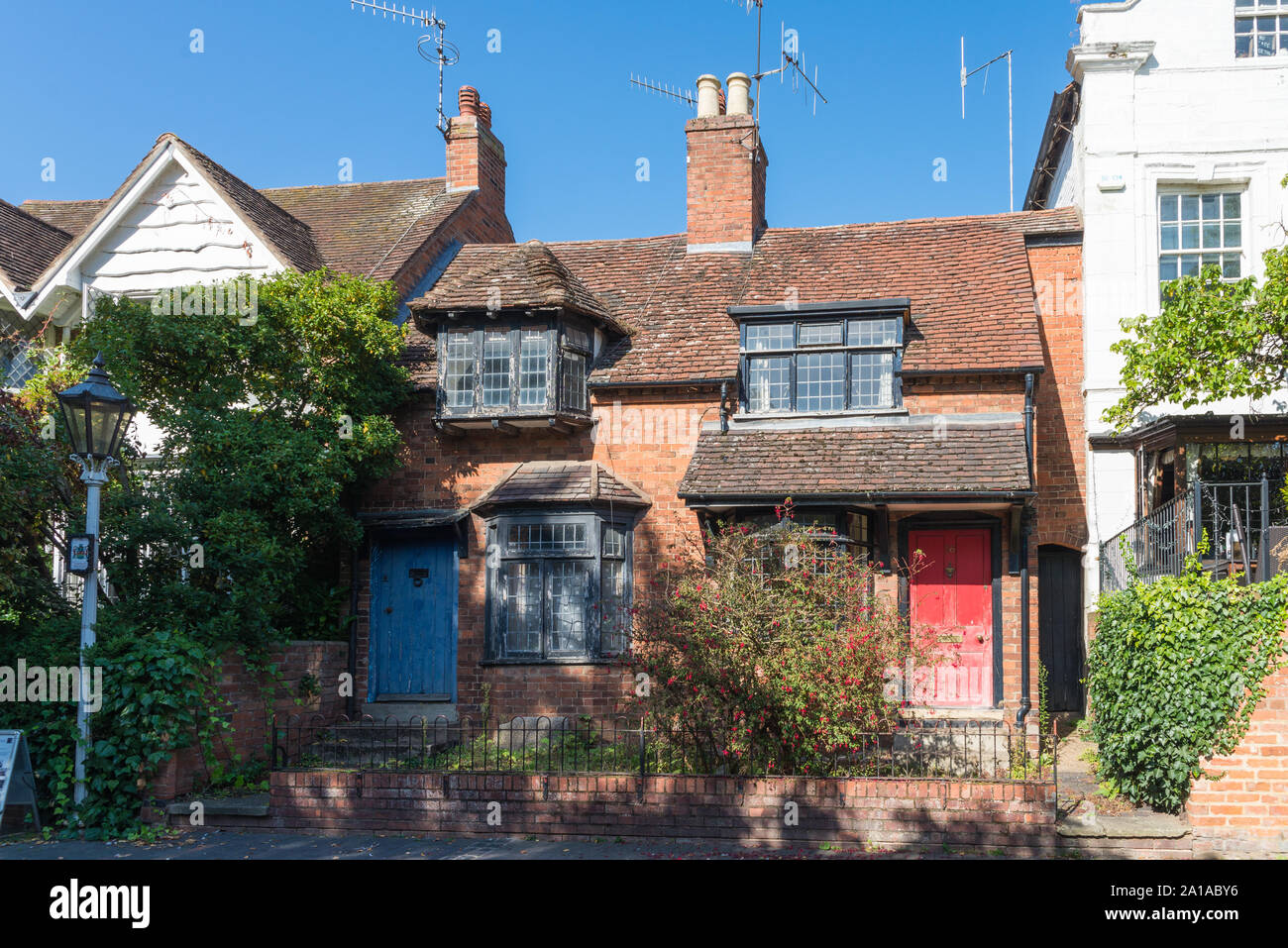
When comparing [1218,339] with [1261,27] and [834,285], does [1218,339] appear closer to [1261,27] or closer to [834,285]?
[834,285]

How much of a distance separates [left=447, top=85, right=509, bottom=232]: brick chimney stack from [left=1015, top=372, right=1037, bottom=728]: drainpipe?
37.2ft

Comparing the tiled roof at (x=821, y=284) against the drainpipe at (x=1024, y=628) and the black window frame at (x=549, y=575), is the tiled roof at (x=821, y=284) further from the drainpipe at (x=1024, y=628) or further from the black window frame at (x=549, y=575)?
the drainpipe at (x=1024, y=628)

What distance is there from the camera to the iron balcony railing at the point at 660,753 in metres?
10.6

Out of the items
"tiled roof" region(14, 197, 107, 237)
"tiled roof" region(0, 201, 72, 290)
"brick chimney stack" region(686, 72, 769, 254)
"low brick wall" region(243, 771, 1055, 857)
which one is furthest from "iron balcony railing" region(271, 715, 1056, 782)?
"tiled roof" region(14, 197, 107, 237)

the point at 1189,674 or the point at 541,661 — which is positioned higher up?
the point at 1189,674

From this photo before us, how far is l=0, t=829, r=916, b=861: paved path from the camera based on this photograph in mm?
9922

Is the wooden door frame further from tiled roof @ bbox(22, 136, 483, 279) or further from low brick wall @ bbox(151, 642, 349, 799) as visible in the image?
tiled roof @ bbox(22, 136, 483, 279)

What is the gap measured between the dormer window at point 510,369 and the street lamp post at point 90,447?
17.2ft

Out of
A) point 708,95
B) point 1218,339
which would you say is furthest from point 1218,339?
point 708,95

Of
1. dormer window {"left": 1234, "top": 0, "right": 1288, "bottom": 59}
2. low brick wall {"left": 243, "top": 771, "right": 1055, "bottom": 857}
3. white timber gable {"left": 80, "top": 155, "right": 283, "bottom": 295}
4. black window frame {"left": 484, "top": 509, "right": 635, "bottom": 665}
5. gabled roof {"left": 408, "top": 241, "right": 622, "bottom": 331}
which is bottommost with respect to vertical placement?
low brick wall {"left": 243, "top": 771, "right": 1055, "bottom": 857}

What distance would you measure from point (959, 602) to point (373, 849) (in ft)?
27.3

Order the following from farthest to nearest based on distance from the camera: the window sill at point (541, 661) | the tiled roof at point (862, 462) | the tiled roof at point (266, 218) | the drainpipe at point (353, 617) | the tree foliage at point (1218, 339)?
the tiled roof at point (266, 218) → the drainpipe at point (353, 617) → the window sill at point (541, 661) → the tiled roof at point (862, 462) → the tree foliage at point (1218, 339)

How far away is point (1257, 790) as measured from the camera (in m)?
9.63

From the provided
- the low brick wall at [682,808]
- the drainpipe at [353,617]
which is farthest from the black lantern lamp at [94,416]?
the drainpipe at [353,617]
